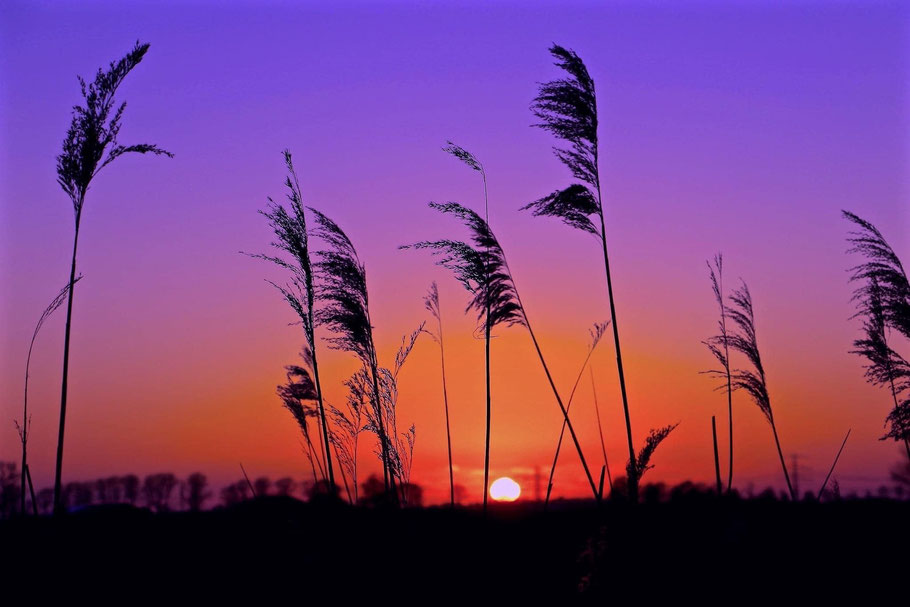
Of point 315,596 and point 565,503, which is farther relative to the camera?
point 565,503

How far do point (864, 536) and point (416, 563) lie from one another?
8.75 ft

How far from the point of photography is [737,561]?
4.93 meters

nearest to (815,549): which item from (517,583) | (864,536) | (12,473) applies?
(864,536)

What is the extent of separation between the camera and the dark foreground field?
15.9 ft

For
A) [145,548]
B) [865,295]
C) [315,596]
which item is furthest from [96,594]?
[865,295]

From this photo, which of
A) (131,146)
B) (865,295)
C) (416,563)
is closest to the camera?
(416,563)

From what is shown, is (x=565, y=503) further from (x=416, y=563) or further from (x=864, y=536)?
(x=864, y=536)

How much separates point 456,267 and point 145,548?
3.21 meters

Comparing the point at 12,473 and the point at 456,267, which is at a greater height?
the point at 456,267

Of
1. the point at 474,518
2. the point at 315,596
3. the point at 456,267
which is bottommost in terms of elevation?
the point at 315,596

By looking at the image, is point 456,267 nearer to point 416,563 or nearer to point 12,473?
point 416,563

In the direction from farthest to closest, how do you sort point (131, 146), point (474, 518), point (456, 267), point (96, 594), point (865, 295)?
point (865, 295)
point (456, 267)
point (131, 146)
point (474, 518)
point (96, 594)

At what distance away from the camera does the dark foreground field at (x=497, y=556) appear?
4.83 meters

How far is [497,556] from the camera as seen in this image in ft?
17.8
